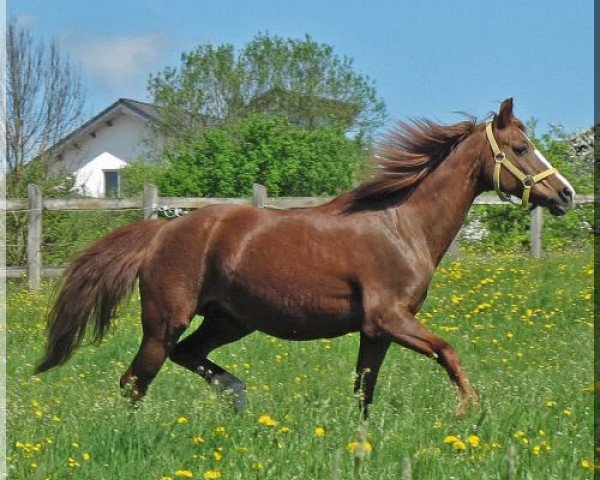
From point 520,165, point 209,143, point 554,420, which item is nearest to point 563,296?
point 520,165

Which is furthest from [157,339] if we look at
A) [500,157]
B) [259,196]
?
[259,196]

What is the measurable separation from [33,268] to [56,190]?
3503 mm

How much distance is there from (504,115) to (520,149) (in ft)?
0.82

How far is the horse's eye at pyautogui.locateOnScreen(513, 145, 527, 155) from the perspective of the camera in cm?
753

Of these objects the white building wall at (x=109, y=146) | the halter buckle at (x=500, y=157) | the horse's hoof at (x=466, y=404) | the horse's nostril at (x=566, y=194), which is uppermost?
the white building wall at (x=109, y=146)

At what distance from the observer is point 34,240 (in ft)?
57.4

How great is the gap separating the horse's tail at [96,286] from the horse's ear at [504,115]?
242 centimetres

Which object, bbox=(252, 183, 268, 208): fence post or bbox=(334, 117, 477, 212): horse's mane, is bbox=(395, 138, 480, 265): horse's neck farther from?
bbox=(252, 183, 268, 208): fence post

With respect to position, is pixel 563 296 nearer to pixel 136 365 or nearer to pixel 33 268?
pixel 136 365

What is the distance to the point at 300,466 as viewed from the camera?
5051mm

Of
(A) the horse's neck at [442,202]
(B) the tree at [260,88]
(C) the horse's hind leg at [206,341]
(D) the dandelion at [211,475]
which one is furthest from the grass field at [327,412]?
(B) the tree at [260,88]

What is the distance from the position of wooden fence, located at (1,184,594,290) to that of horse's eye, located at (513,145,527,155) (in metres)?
9.49

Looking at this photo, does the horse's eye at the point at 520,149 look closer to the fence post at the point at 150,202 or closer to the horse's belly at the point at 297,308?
the horse's belly at the point at 297,308

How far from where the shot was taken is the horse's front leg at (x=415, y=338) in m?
6.80
